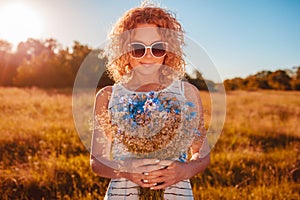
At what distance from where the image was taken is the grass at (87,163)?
14.4ft

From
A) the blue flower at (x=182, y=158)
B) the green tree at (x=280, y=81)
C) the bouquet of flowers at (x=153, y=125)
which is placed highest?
the green tree at (x=280, y=81)

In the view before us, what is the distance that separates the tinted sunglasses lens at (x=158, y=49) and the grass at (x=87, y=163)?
427 millimetres

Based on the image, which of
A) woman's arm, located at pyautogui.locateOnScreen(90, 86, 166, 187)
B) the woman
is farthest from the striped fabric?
woman's arm, located at pyautogui.locateOnScreen(90, 86, 166, 187)

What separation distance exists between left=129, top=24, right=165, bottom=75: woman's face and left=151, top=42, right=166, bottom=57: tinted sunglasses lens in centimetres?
2

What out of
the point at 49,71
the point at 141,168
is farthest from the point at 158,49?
the point at 49,71

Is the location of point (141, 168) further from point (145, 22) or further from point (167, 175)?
point (145, 22)

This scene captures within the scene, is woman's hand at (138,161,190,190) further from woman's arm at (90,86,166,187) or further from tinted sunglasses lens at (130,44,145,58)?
tinted sunglasses lens at (130,44,145,58)

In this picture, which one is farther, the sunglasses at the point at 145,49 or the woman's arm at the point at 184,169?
the sunglasses at the point at 145,49

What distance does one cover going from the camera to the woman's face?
1.86 m

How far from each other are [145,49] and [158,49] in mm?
75

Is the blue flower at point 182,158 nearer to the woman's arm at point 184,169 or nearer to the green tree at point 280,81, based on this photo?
the woman's arm at point 184,169

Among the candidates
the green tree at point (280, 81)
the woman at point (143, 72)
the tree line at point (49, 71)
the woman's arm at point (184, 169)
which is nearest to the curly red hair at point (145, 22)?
the woman at point (143, 72)

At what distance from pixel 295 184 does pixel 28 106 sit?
8867mm

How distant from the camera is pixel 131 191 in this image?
183cm
